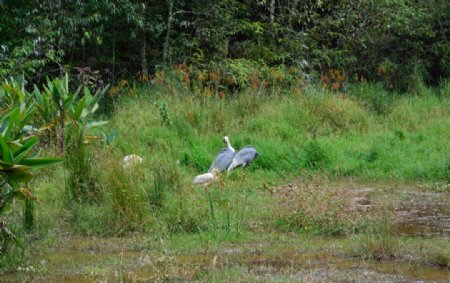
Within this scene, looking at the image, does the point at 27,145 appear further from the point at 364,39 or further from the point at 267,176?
the point at 364,39

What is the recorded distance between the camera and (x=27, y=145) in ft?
20.5

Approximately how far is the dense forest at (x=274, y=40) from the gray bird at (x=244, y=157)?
5.24 metres

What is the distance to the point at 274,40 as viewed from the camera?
701 inches

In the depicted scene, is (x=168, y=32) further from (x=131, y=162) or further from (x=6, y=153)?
(x=6, y=153)

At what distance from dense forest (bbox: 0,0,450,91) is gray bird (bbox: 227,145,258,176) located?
17.2ft

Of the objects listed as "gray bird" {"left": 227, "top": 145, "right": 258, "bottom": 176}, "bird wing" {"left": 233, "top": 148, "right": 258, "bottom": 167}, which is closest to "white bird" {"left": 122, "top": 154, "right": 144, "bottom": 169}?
"gray bird" {"left": 227, "top": 145, "right": 258, "bottom": 176}

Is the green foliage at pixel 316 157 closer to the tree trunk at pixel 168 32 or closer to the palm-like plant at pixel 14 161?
the palm-like plant at pixel 14 161

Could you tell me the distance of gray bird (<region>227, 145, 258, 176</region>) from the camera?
1025 cm

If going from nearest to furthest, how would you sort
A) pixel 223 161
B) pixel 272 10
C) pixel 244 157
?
pixel 223 161 → pixel 244 157 → pixel 272 10

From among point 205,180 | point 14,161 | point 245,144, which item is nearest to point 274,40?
point 245,144

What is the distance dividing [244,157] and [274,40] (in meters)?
7.80

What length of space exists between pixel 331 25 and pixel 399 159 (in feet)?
24.7

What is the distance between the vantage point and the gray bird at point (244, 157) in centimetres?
1025

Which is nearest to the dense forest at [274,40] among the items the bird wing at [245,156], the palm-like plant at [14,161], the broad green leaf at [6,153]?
the bird wing at [245,156]
